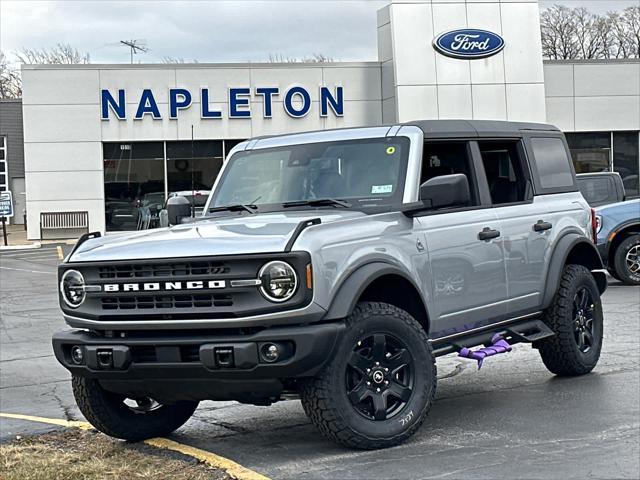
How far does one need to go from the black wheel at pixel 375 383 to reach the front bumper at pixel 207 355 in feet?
0.53

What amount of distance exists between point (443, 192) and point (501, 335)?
1.50 m

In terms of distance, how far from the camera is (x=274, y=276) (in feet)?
18.8

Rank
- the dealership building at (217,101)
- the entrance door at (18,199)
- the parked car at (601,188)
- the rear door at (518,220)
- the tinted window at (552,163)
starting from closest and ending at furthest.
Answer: the rear door at (518,220)
the tinted window at (552,163)
the parked car at (601,188)
the dealership building at (217,101)
the entrance door at (18,199)

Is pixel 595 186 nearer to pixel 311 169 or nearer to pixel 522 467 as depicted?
pixel 311 169

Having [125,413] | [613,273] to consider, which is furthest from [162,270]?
[613,273]

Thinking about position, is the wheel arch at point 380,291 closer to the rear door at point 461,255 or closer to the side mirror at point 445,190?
the rear door at point 461,255

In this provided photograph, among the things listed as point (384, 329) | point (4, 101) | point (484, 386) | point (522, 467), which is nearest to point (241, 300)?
point (384, 329)

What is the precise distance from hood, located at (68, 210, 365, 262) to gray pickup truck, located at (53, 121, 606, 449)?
2 cm

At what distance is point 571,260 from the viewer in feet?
28.6

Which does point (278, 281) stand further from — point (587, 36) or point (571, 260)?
point (587, 36)

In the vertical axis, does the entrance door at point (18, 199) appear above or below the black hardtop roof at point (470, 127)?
above

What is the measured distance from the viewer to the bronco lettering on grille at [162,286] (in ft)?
19.0

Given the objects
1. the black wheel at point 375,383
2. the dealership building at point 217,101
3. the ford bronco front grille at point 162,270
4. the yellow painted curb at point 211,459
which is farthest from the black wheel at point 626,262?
the dealership building at point 217,101

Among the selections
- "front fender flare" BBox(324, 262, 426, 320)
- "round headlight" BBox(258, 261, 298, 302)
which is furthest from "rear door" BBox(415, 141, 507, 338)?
"round headlight" BBox(258, 261, 298, 302)
